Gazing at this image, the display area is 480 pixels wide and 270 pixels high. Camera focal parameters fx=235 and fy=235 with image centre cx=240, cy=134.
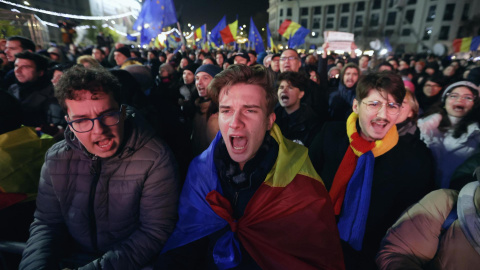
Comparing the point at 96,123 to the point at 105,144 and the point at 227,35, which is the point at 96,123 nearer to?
the point at 105,144

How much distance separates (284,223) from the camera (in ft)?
5.84

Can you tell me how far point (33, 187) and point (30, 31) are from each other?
1313 centimetres

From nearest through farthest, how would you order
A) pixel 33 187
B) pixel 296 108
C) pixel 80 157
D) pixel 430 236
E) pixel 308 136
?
1. pixel 430 236
2. pixel 80 157
3. pixel 33 187
4. pixel 308 136
5. pixel 296 108

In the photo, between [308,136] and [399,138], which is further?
[308,136]

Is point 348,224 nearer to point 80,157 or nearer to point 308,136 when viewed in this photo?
point 308,136

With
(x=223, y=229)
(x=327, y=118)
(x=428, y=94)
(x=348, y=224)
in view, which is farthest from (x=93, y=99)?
(x=428, y=94)

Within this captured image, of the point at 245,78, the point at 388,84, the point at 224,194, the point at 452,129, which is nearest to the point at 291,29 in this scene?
the point at 452,129

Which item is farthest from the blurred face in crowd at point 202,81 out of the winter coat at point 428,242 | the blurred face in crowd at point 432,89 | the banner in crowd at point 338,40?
the banner in crowd at point 338,40

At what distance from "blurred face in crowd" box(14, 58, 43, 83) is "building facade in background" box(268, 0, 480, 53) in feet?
113

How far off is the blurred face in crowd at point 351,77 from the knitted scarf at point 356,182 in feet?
9.95

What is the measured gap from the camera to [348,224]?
2498 millimetres

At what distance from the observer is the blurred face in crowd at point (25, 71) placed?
A: 12.3 ft

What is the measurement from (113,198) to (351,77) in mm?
5162

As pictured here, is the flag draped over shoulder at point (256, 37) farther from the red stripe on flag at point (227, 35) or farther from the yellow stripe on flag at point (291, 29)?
the yellow stripe on flag at point (291, 29)
